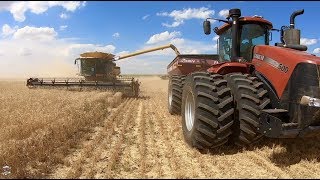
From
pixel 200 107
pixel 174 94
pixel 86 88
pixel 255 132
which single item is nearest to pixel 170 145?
pixel 200 107

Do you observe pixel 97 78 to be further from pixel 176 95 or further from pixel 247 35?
pixel 247 35

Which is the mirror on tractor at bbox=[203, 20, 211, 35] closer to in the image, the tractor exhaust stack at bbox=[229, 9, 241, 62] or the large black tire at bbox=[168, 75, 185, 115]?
the tractor exhaust stack at bbox=[229, 9, 241, 62]

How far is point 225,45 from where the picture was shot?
8.23 meters

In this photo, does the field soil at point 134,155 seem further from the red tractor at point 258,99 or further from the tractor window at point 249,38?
the tractor window at point 249,38

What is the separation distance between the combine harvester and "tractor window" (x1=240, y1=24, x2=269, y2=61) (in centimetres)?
1313

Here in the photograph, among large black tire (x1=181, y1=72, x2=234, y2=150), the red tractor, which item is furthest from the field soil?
the red tractor

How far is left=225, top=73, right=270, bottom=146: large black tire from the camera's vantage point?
5605mm

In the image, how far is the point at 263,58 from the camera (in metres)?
6.26

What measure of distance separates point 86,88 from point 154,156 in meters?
15.3

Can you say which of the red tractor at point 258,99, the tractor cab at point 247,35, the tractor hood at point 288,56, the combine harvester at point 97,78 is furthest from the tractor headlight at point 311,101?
the combine harvester at point 97,78

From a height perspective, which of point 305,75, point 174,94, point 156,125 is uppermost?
point 305,75

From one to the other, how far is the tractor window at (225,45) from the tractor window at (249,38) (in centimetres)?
40

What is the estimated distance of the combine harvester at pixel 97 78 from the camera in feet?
67.4

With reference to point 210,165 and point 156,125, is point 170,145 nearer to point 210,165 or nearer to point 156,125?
point 210,165
